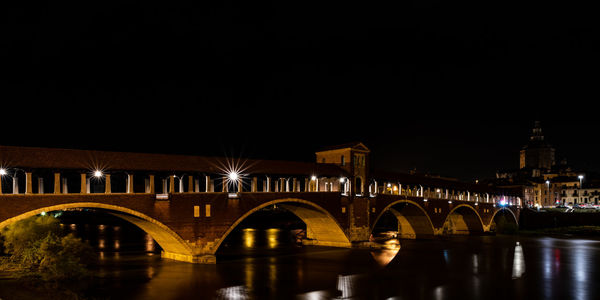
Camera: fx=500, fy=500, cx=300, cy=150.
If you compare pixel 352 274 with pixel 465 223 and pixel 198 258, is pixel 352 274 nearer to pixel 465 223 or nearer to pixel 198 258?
pixel 198 258

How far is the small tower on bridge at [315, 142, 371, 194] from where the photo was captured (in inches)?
1986

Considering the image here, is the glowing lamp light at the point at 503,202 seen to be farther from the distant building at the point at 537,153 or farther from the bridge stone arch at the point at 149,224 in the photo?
the distant building at the point at 537,153

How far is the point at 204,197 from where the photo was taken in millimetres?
37719

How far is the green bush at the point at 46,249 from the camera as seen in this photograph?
3167 cm

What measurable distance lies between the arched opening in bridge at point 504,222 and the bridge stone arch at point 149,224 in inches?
2301

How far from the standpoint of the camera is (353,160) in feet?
166

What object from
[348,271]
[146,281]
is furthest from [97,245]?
[348,271]

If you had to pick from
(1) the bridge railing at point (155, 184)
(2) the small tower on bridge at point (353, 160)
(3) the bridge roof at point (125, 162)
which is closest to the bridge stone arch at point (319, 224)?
(1) the bridge railing at point (155, 184)

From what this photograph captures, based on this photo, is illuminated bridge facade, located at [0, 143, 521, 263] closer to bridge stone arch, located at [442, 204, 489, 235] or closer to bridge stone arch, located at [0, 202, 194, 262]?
bridge stone arch, located at [0, 202, 194, 262]


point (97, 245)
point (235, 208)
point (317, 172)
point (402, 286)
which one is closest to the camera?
point (402, 286)

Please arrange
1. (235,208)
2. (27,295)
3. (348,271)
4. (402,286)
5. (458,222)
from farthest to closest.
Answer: (458,222), (235,208), (348,271), (402,286), (27,295)

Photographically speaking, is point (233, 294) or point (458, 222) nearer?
point (233, 294)

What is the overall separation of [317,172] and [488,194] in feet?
157

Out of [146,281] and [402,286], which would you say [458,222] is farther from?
[146,281]
